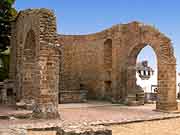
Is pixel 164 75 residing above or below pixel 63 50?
below

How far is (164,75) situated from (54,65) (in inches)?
281

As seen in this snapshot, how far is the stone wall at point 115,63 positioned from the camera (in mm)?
15602

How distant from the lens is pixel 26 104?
12727mm

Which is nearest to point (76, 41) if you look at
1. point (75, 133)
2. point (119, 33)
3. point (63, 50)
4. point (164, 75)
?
point (63, 50)

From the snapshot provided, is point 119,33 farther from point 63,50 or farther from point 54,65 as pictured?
point 54,65

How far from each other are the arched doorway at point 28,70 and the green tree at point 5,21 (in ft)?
20.7

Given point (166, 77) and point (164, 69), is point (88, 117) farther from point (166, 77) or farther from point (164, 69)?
point (164, 69)

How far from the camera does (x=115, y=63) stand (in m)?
20.0

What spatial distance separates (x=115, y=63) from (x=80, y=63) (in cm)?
411

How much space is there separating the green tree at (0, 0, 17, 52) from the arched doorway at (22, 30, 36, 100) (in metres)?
6.31

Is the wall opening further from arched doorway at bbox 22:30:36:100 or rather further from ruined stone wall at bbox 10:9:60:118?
ruined stone wall at bbox 10:9:60:118

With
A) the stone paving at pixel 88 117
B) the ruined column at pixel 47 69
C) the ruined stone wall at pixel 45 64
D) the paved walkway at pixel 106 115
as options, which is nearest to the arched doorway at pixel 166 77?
the paved walkway at pixel 106 115

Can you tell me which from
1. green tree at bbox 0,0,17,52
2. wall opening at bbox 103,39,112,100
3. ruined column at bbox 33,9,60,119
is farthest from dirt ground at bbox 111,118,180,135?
green tree at bbox 0,0,17,52

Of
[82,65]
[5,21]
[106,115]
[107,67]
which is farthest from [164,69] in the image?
[5,21]
